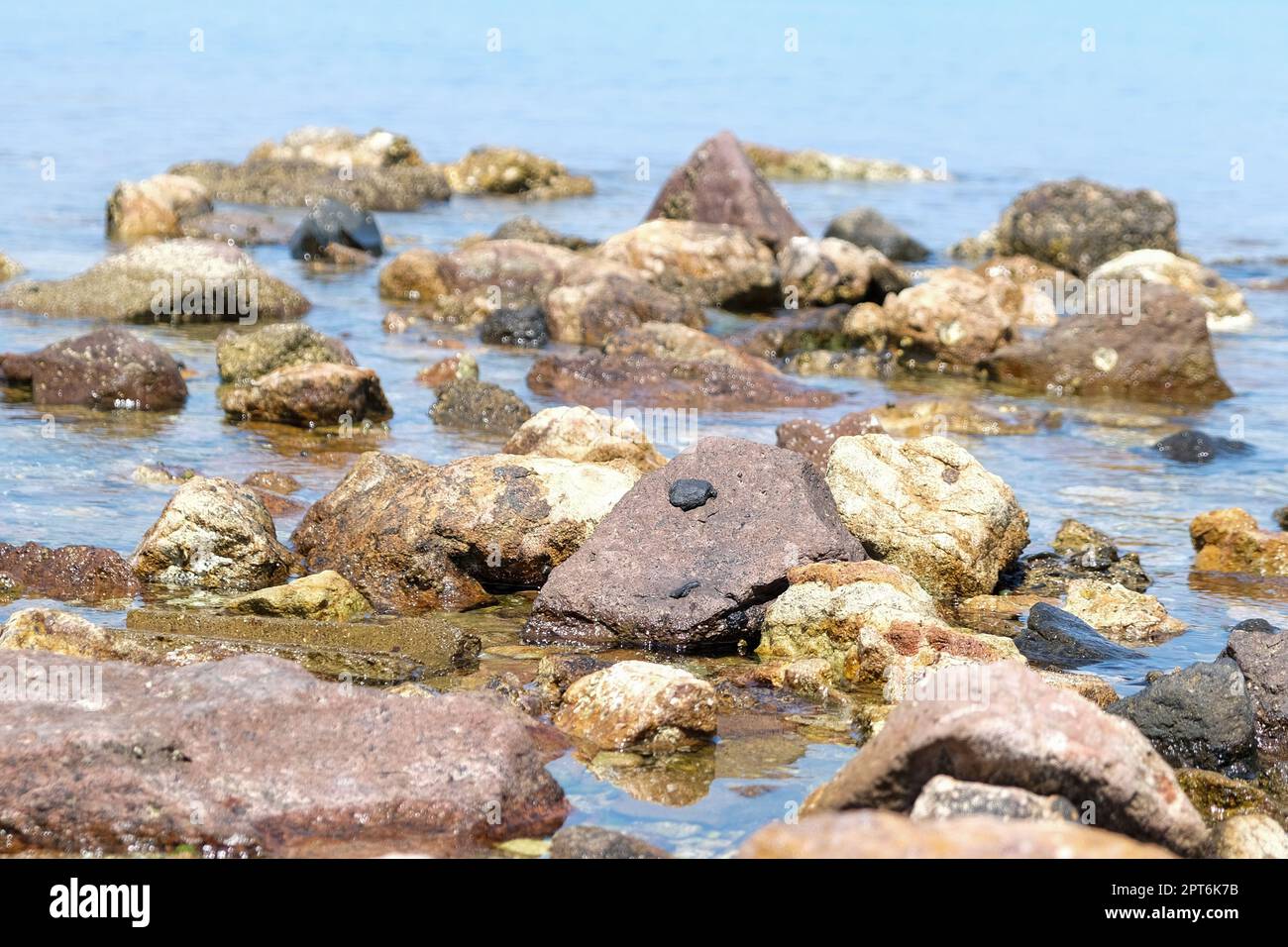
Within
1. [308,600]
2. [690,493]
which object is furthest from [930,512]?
[308,600]

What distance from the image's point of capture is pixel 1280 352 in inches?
822

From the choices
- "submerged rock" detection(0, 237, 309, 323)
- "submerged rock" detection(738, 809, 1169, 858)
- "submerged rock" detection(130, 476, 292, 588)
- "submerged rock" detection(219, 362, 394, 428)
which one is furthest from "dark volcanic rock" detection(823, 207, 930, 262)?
"submerged rock" detection(738, 809, 1169, 858)

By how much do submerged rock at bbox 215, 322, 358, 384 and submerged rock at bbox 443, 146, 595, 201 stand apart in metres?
17.5

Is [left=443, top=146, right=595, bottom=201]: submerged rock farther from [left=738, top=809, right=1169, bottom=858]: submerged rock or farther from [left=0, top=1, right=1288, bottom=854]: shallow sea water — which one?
[left=738, top=809, right=1169, bottom=858]: submerged rock

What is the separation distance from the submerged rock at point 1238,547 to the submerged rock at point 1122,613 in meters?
1.43

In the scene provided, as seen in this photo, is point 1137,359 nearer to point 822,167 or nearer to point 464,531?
point 464,531

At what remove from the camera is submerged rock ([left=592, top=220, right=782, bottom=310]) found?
70.1 ft

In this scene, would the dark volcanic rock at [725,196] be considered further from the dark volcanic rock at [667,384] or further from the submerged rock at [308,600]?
the submerged rock at [308,600]

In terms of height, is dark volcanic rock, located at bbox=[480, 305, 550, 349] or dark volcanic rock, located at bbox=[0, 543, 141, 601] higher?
dark volcanic rock, located at bbox=[480, 305, 550, 349]

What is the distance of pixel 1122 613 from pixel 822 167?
1183 inches

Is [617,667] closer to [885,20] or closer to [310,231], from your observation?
[310,231]

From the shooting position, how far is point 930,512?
10273 mm
